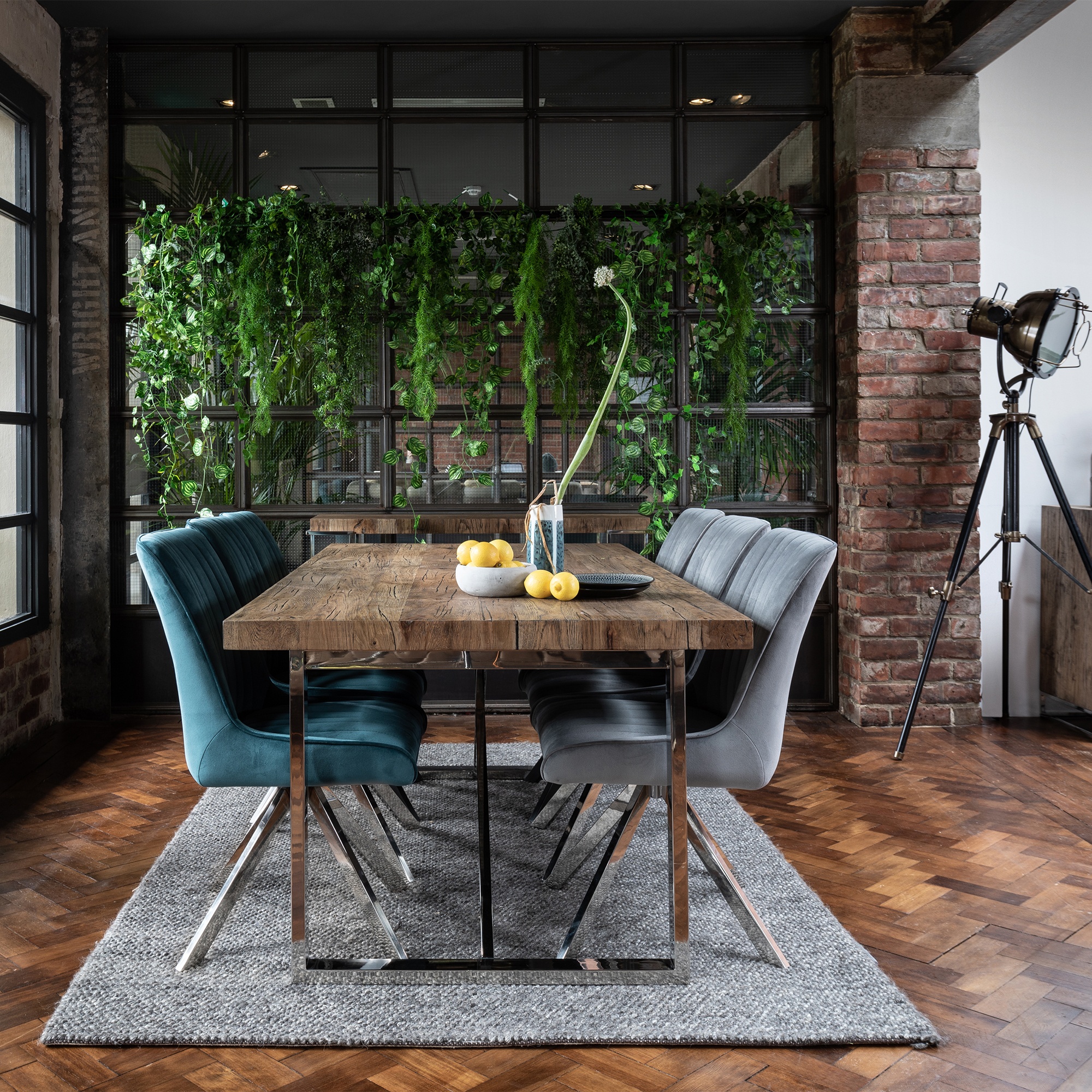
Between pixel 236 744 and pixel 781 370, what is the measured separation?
9.76ft

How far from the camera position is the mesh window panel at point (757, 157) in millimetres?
4203

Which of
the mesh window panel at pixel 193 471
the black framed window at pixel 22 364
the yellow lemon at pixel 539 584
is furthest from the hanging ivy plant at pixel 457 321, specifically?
the yellow lemon at pixel 539 584

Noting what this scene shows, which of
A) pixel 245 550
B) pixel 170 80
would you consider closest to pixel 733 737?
pixel 245 550

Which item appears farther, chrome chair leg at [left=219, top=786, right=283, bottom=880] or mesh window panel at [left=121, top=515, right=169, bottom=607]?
mesh window panel at [left=121, top=515, right=169, bottom=607]

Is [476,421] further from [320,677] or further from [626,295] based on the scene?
[320,677]

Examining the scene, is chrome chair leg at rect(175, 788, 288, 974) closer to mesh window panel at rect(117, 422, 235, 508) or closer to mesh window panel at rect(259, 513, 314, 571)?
mesh window panel at rect(259, 513, 314, 571)

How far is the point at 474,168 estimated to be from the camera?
4188 millimetres

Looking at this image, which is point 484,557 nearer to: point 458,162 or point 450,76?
point 458,162

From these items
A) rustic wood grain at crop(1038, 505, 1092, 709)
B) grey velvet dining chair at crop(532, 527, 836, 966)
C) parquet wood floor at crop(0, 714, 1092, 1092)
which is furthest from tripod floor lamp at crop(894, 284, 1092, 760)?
grey velvet dining chair at crop(532, 527, 836, 966)

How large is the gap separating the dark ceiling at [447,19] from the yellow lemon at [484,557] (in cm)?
275

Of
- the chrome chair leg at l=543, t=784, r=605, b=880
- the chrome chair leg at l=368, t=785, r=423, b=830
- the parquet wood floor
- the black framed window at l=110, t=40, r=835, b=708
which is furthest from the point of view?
the black framed window at l=110, t=40, r=835, b=708

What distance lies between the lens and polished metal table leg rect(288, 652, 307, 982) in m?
1.86

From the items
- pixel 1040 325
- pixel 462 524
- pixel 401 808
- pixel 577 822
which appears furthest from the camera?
pixel 462 524

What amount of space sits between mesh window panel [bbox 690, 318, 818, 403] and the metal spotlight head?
0.81 meters
